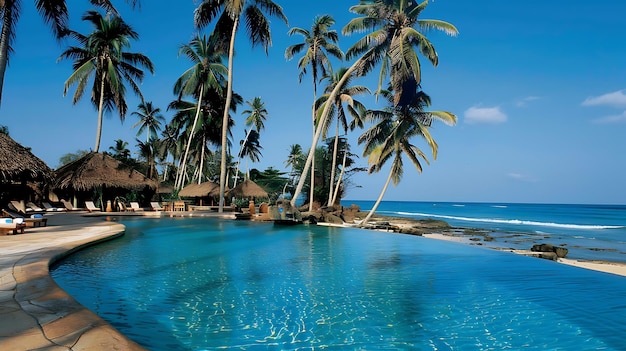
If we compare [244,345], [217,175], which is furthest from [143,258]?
[217,175]

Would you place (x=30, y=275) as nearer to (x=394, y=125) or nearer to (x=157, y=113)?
(x=394, y=125)

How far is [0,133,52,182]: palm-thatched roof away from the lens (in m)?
13.2

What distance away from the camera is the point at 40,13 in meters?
13.6

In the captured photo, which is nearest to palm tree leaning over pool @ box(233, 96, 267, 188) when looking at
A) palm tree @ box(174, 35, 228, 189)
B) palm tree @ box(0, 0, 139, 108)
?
palm tree @ box(174, 35, 228, 189)

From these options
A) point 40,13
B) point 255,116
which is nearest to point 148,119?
point 255,116

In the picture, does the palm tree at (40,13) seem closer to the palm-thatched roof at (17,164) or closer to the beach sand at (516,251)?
the palm-thatched roof at (17,164)

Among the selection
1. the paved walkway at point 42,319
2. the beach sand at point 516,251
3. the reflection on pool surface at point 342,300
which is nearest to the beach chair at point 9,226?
the reflection on pool surface at point 342,300

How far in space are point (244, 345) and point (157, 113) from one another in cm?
4550

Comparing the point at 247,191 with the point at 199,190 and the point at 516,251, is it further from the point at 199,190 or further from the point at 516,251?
the point at 516,251

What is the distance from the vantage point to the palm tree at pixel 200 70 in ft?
93.7

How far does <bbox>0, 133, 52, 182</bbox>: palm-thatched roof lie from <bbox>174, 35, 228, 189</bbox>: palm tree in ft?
46.4

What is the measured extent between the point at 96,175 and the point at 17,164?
10.0 metres

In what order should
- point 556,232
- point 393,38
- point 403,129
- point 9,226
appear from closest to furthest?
1. point 9,226
2. point 393,38
3. point 403,129
4. point 556,232

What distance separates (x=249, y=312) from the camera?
4.95 meters
